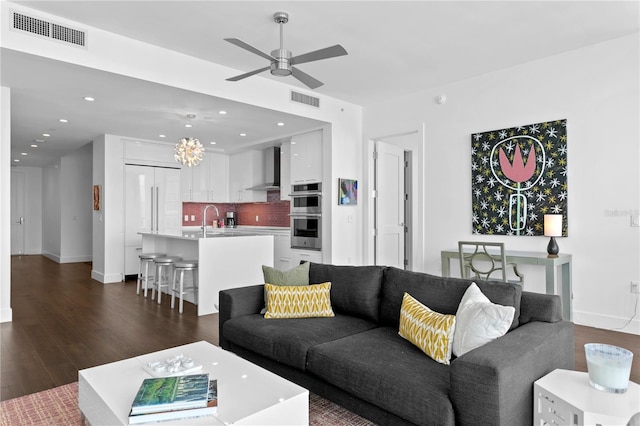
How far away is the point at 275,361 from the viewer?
8.66 feet

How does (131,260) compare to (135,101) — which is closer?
(135,101)

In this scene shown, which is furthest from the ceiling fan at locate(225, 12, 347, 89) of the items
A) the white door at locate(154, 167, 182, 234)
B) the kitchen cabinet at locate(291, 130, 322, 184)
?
the white door at locate(154, 167, 182, 234)

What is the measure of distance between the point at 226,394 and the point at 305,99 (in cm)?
457

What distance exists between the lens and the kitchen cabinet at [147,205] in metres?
7.40

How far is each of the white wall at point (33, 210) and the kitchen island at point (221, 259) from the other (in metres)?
8.13

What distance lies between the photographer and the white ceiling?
136 inches

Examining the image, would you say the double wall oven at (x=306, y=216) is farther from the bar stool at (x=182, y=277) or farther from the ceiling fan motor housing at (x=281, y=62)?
the ceiling fan motor housing at (x=281, y=62)

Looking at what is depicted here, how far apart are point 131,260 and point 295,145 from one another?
3.64m

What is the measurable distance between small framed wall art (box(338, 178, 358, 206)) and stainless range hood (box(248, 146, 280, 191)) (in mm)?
1963

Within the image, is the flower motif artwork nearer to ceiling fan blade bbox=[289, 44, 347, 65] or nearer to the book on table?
ceiling fan blade bbox=[289, 44, 347, 65]

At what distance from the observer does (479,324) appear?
6.86 feet

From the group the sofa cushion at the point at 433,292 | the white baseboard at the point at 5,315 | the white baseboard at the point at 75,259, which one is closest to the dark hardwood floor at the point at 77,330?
the white baseboard at the point at 5,315

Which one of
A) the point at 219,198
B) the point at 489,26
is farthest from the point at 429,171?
the point at 219,198

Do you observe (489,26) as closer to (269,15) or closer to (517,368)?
(269,15)
